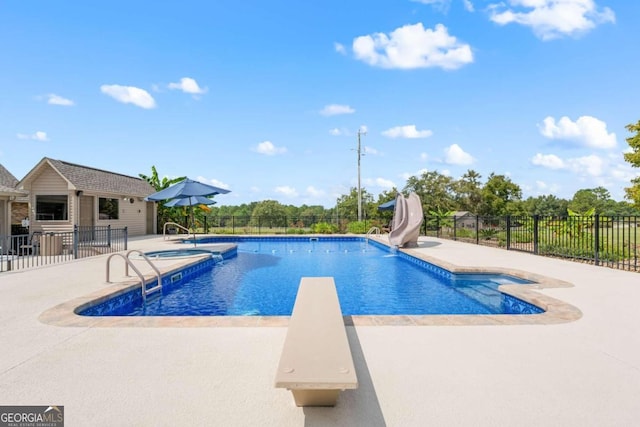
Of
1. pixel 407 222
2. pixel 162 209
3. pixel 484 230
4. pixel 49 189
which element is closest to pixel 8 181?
pixel 49 189

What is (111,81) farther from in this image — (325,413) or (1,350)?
(325,413)

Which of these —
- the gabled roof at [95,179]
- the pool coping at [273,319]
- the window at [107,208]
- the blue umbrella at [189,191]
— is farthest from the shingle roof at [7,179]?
the pool coping at [273,319]

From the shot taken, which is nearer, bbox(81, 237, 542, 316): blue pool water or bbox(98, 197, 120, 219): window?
bbox(81, 237, 542, 316): blue pool water

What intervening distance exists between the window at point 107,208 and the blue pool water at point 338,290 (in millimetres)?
9313

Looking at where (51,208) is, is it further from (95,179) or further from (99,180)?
(99,180)

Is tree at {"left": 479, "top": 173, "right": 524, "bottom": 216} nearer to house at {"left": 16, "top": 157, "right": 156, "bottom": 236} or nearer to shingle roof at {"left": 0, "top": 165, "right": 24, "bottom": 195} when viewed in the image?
house at {"left": 16, "top": 157, "right": 156, "bottom": 236}

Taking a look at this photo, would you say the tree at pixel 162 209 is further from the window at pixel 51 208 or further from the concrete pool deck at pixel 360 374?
the concrete pool deck at pixel 360 374

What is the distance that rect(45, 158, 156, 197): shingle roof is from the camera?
1559 cm

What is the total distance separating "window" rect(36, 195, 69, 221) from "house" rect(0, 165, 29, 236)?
66cm

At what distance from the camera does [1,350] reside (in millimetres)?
3473

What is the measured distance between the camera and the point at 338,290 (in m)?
7.85

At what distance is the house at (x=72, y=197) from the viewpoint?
15.4 metres

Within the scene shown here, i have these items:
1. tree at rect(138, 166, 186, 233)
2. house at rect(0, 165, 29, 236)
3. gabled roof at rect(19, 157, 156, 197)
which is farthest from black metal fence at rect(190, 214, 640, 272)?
house at rect(0, 165, 29, 236)

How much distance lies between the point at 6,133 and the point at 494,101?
79.7 ft
